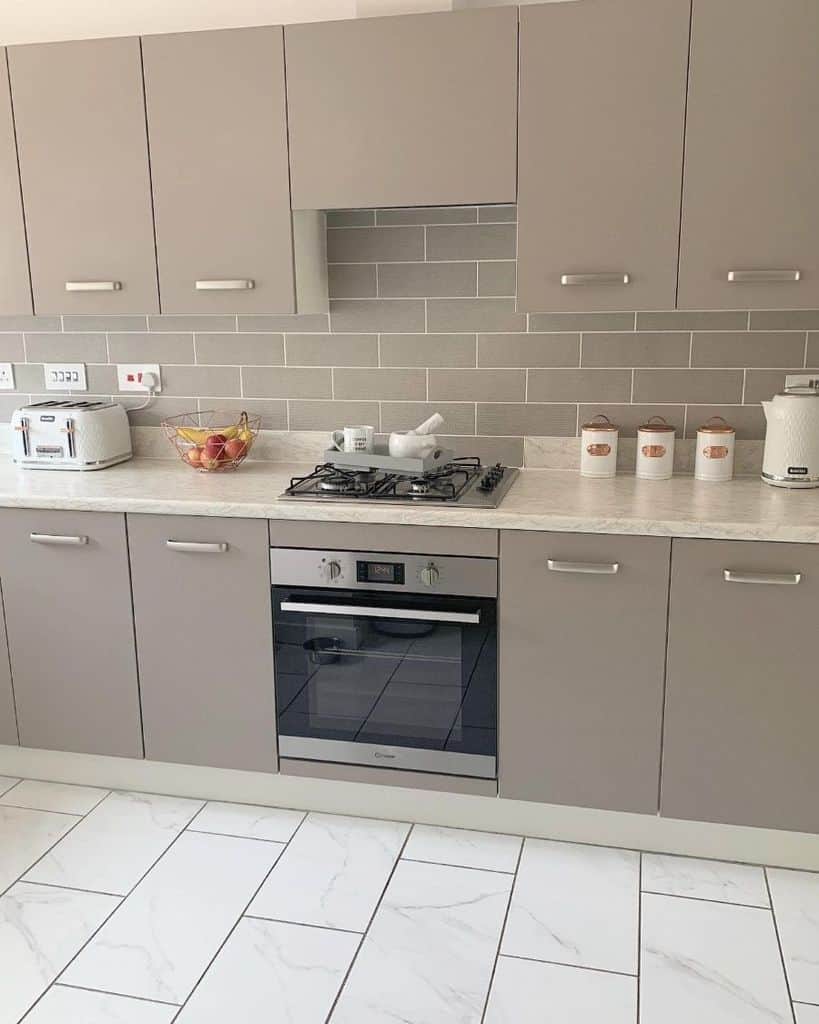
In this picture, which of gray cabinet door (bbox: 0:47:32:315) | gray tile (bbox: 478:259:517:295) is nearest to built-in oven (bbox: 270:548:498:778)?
gray tile (bbox: 478:259:517:295)

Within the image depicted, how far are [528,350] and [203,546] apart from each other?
1.09 metres

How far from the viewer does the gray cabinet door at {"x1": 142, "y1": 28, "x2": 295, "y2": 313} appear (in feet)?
8.05

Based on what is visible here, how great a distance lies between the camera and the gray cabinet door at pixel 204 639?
2.47 meters

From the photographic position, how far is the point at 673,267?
232 centimetres

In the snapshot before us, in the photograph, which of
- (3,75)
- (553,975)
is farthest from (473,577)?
(3,75)

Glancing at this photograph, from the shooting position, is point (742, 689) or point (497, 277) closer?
point (742, 689)

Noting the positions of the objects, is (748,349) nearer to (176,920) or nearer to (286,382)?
(286,382)

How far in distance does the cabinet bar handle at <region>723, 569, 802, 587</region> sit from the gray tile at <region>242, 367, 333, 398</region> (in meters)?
1.34

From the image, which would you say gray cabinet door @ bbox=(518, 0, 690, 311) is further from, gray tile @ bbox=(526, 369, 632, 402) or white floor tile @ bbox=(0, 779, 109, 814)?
white floor tile @ bbox=(0, 779, 109, 814)

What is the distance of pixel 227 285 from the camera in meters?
2.56

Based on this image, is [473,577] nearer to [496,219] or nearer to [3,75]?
[496,219]

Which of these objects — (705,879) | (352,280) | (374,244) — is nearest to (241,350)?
(352,280)

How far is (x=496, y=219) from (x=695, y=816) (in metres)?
1.69

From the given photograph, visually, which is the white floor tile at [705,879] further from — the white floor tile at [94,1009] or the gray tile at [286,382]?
the gray tile at [286,382]
